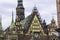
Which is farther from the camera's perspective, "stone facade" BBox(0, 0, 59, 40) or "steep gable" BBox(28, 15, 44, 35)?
"steep gable" BBox(28, 15, 44, 35)

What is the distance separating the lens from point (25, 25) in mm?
50469

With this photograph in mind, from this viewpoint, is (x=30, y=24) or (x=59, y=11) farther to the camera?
(x=30, y=24)

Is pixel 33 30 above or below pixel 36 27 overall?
below

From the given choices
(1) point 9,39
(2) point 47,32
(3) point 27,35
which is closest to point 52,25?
(2) point 47,32

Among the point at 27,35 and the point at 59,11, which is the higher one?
the point at 59,11

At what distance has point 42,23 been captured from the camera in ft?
161

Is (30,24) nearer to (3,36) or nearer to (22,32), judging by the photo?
(22,32)

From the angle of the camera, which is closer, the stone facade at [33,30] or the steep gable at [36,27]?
the stone facade at [33,30]

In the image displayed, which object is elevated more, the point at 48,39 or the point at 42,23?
the point at 42,23

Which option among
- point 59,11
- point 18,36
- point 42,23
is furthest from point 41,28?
point 59,11

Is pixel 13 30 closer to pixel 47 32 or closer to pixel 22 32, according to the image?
pixel 22 32

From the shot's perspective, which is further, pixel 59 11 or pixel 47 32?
pixel 47 32

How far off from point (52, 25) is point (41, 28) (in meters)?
2.25

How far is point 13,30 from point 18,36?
61.4 inches
